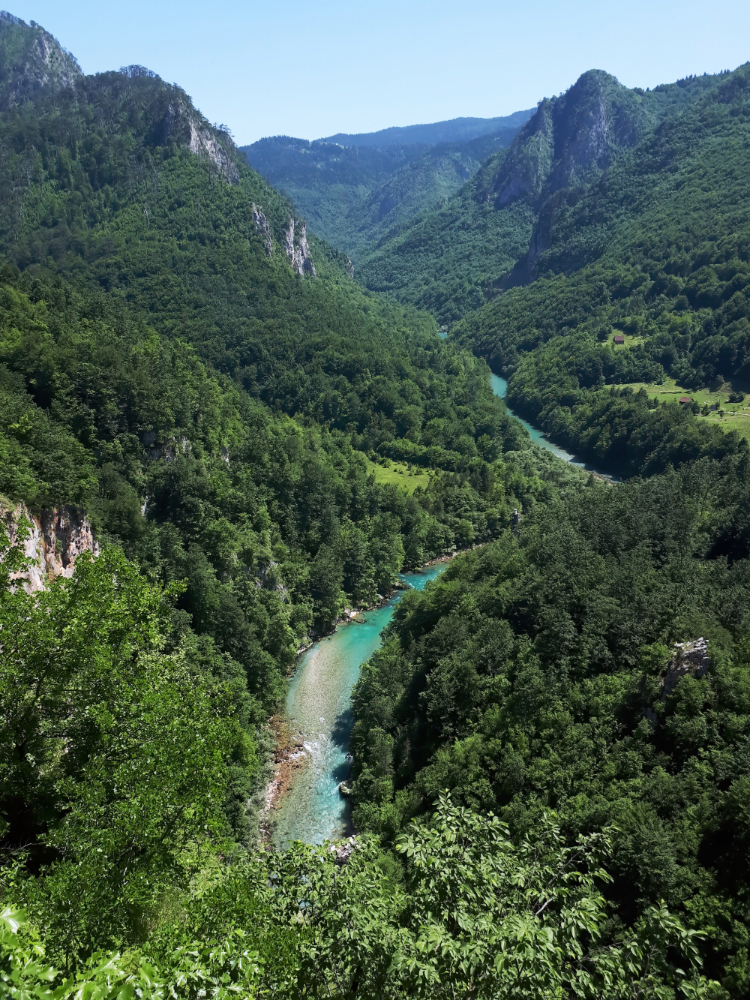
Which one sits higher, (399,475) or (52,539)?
(52,539)

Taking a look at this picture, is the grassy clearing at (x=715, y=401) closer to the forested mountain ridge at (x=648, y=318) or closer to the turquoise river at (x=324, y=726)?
the forested mountain ridge at (x=648, y=318)

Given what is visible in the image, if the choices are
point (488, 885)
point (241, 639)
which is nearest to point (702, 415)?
point (241, 639)

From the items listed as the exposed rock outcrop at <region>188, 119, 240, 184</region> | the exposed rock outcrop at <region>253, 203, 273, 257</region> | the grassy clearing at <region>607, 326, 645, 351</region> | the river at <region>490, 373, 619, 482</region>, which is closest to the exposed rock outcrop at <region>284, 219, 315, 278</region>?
the exposed rock outcrop at <region>253, 203, 273, 257</region>

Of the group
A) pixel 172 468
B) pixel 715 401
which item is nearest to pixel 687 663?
pixel 172 468

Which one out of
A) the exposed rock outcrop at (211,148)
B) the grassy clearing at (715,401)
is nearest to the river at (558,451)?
the grassy clearing at (715,401)

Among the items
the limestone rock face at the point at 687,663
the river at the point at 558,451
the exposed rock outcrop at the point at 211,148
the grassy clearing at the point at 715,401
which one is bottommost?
the river at the point at 558,451

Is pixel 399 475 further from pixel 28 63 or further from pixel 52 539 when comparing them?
pixel 28 63
